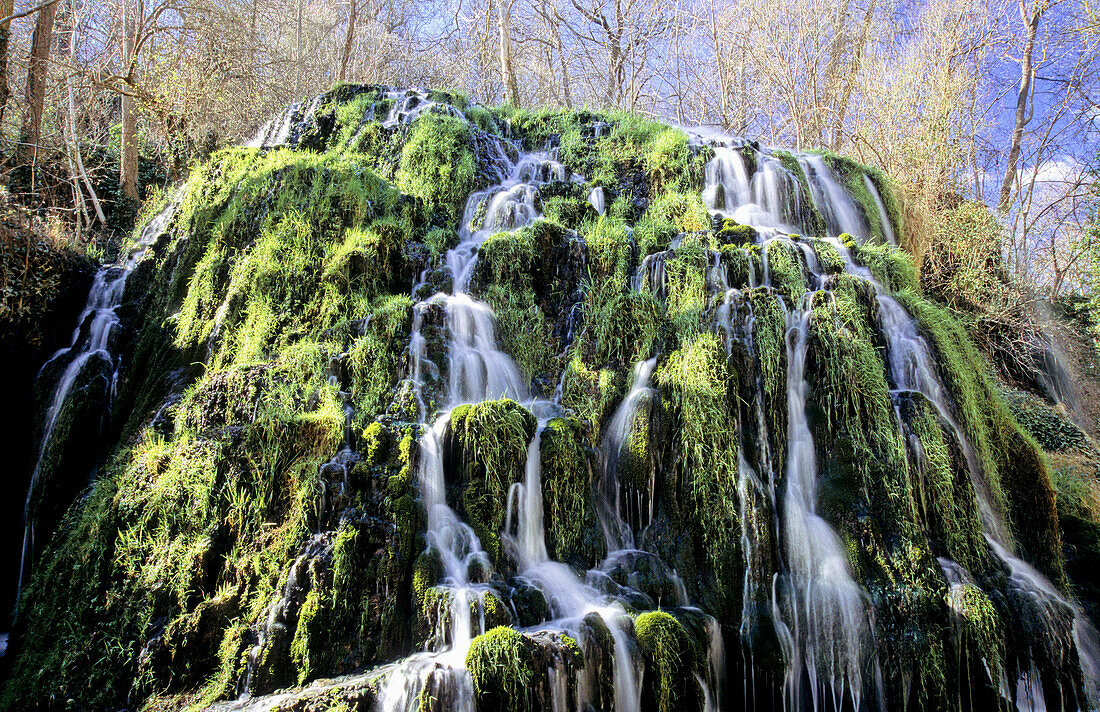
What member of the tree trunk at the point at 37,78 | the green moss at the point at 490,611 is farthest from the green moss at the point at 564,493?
the tree trunk at the point at 37,78

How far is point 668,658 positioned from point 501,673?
4.11 ft

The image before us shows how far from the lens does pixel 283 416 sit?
212 inches

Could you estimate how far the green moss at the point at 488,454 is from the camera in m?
5.23

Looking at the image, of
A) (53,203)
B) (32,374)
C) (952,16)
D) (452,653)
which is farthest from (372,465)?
(952,16)

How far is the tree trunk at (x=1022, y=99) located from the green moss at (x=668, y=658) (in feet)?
42.4

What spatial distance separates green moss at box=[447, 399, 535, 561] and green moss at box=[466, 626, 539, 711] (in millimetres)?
1348

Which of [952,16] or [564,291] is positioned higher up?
[952,16]

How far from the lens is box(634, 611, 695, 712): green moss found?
Result: 4195mm

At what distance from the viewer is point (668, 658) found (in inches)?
167

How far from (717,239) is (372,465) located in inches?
208

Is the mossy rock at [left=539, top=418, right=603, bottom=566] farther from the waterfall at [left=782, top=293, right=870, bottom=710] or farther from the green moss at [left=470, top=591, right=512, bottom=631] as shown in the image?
the waterfall at [left=782, top=293, right=870, bottom=710]

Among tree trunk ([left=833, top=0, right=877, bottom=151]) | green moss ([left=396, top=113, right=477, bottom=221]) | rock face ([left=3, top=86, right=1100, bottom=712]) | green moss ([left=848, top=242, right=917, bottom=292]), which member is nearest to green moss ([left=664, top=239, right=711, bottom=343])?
rock face ([left=3, top=86, right=1100, bottom=712])

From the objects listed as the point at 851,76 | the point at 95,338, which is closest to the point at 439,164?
the point at 95,338

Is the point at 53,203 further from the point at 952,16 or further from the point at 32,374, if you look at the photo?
the point at 952,16
